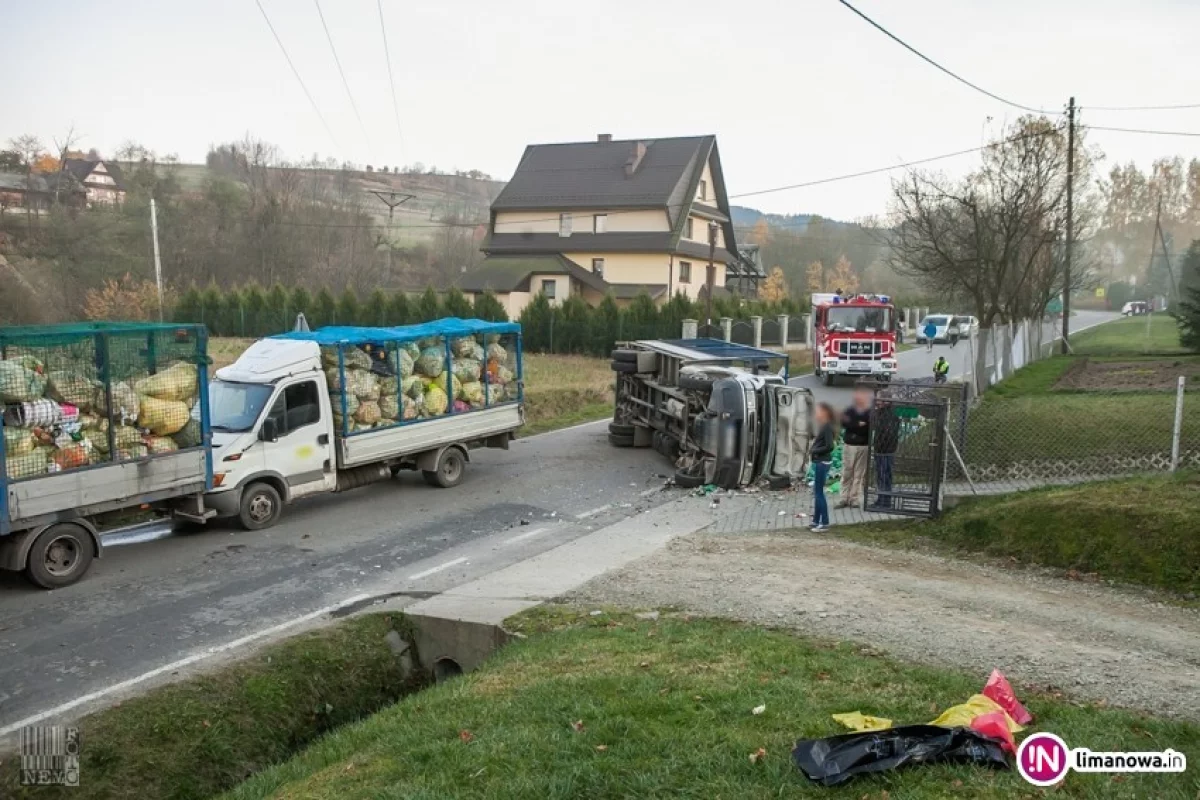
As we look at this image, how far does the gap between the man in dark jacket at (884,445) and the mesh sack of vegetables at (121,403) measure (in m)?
9.13

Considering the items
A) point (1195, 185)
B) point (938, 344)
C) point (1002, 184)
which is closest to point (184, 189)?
point (938, 344)

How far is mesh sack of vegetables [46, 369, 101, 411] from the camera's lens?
1016 centimetres

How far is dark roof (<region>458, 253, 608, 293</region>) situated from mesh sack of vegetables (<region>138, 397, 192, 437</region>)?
38.0 m

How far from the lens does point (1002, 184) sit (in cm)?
2836

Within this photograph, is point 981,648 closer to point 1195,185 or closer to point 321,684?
point 321,684

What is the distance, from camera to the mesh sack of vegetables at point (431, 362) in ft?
49.5

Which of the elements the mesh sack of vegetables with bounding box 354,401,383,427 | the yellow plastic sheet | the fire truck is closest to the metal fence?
the fire truck

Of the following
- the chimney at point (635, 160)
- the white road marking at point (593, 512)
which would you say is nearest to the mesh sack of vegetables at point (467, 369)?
the white road marking at point (593, 512)

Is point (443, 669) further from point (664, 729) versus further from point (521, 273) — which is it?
point (521, 273)

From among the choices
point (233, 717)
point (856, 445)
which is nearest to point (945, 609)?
point (856, 445)

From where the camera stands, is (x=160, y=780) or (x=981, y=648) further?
(x=981, y=648)

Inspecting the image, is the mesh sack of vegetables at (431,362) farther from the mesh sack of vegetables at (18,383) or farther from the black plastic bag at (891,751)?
the black plastic bag at (891,751)

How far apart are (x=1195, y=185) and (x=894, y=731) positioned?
10353cm

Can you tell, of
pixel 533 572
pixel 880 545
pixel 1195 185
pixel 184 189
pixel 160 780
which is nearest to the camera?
pixel 160 780
